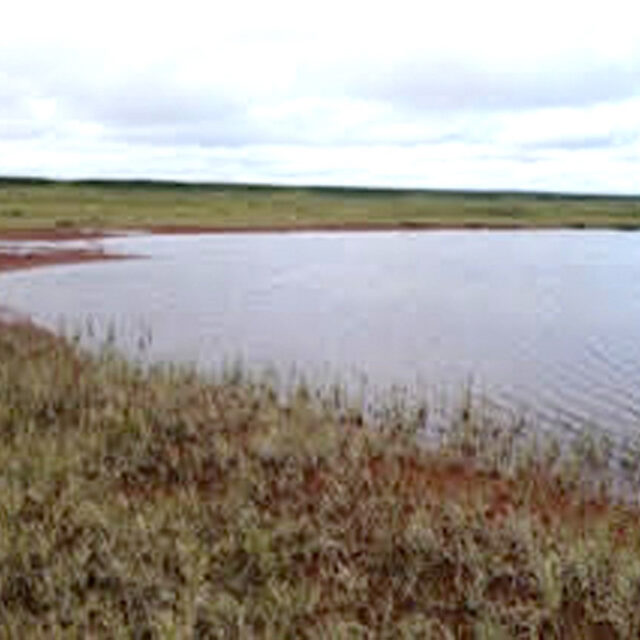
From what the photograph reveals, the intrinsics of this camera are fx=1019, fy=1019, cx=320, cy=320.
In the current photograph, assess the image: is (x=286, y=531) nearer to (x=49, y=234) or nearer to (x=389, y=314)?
(x=389, y=314)

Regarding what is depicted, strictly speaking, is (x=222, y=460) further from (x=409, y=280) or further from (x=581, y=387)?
(x=409, y=280)

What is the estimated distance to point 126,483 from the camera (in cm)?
1570

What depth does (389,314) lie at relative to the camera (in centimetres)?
4159

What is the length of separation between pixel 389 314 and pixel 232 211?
88.1 meters

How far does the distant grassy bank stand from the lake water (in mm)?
21850

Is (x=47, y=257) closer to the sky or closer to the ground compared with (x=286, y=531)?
closer to the ground

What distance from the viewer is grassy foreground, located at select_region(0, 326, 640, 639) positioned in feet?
35.4

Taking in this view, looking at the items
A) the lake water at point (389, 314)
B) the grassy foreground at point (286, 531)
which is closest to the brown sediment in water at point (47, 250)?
the lake water at point (389, 314)

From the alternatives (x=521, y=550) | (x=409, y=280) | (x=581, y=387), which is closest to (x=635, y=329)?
(x=581, y=387)

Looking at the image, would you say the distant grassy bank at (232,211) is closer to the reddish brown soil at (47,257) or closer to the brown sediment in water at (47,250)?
the brown sediment in water at (47,250)

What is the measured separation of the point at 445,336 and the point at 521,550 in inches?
909

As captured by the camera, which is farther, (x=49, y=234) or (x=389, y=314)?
(x=49, y=234)

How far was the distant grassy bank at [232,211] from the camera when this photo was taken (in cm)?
10281

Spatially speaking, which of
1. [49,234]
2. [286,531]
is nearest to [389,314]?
[286,531]
